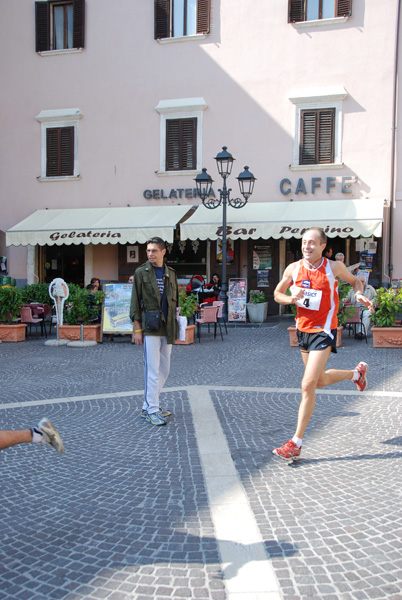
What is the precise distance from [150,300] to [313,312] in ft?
5.65

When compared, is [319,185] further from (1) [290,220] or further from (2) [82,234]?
(2) [82,234]

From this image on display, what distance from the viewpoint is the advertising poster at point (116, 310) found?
11281 mm

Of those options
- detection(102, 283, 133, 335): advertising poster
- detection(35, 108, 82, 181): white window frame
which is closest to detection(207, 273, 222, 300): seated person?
detection(102, 283, 133, 335): advertising poster

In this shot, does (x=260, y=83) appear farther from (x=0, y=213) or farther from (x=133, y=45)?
(x=0, y=213)

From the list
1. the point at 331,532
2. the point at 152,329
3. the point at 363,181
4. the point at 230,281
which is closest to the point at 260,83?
the point at 363,181

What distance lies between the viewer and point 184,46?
624 inches

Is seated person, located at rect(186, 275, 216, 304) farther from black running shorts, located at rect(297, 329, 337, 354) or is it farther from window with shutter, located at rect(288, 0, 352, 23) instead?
black running shorts, located at rect(297, 329, 337, 354)

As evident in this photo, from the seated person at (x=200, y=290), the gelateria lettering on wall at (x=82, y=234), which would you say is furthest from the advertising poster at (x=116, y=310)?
the gelateria lettering on wall at (x=82, y=234)

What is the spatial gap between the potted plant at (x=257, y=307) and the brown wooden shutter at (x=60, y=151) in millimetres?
7001

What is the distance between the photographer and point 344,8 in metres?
14.5

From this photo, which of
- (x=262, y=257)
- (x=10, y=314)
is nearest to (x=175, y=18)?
(x=262, y=257)

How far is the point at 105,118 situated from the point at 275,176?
550 cm

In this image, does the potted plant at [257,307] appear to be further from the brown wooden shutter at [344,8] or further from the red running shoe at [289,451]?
the red running shoe at [289,451]

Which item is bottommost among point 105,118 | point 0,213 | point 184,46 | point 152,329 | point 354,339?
point 354,339
